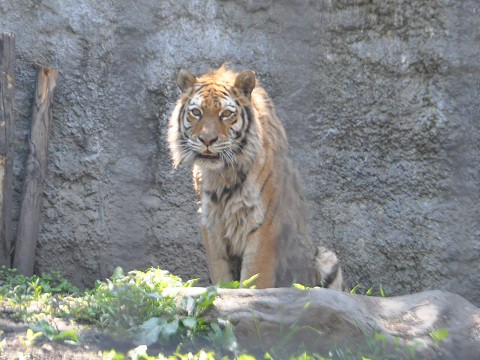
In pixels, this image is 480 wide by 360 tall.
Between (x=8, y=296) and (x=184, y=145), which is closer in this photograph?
(x=8, y=296)

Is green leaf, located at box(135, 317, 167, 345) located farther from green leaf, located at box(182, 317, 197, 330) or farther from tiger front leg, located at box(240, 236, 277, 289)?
tiger front leg, located at box(240, 236, 277, 289)

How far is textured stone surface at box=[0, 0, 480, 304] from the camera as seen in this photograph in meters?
4.93

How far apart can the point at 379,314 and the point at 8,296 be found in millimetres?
1805

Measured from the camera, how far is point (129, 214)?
5133mm

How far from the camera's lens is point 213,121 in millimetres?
4285

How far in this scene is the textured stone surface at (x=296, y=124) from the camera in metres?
4.93

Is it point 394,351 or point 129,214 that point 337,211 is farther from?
point 394,351

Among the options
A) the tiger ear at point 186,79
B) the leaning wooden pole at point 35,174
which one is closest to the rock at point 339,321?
the tiger ear at point 186,79

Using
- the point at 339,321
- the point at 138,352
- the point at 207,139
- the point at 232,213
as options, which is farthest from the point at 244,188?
the point at 138,352

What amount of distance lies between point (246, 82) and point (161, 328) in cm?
190

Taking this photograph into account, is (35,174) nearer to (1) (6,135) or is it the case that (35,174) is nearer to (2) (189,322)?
(1) (6,135)

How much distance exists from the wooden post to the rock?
2.04 meters

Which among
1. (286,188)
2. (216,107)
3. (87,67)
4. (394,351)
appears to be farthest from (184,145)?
(394,351)

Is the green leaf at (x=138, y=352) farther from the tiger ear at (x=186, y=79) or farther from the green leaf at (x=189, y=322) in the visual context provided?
the tiger ear at (x=186, y=79)
